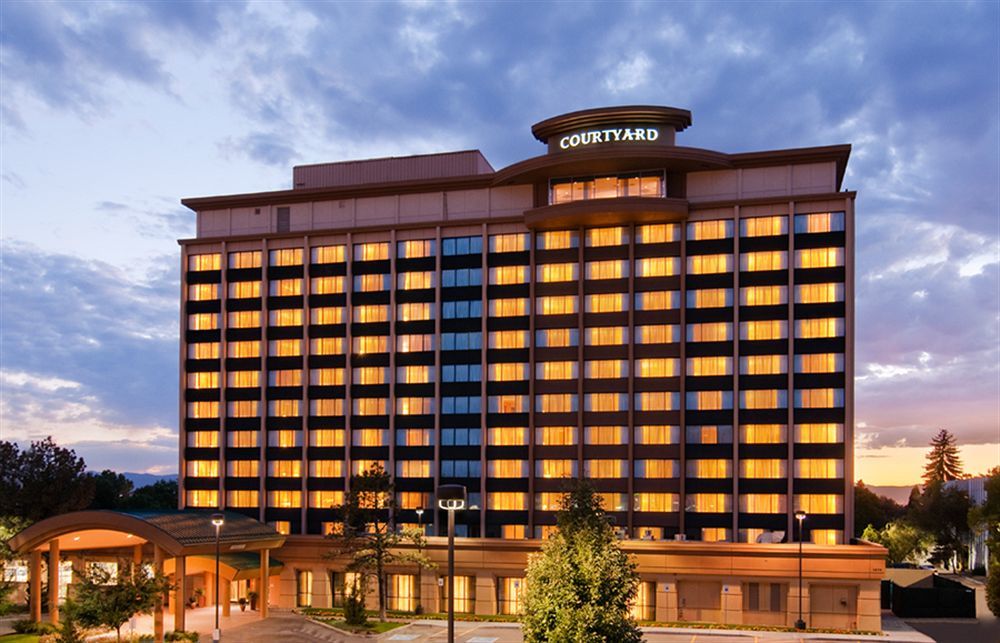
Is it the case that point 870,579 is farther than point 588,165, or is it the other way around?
point 588,165

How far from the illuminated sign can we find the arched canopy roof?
44635mm

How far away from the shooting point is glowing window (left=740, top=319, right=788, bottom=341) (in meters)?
80.8

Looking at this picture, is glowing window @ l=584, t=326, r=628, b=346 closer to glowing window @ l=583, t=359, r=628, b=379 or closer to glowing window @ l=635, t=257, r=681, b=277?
glowing window @ l=583, t=359, r=628, b=379

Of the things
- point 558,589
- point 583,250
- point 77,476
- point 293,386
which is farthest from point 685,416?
point 77,476

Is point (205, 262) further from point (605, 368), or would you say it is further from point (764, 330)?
point (764, 330)

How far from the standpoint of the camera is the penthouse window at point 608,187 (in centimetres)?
8531

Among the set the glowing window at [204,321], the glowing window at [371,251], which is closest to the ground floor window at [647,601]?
the glowing window at [371,251]

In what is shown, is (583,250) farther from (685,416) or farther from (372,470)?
(372,470)

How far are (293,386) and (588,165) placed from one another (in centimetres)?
3654

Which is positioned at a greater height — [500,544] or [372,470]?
[372,470]

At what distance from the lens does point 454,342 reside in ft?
293

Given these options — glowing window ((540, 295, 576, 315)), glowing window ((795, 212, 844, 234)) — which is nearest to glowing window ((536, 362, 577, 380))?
glowing window ((540, 295, 576, 315))

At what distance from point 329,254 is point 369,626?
4058 centimetres

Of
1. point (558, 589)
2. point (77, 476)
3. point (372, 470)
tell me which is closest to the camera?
point (558, 589)
